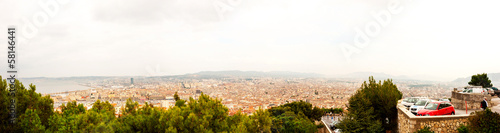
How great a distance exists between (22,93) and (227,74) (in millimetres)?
113616

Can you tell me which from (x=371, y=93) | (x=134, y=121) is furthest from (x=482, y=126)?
(x=134, y=121)

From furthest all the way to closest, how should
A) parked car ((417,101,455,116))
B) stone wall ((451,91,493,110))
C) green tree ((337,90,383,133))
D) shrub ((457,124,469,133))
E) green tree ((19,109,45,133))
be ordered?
green tree ((337,90,383,133)) → stone wall ((451,91,493,110)) → parked car ((417,101,455,116)) → shrub ((457,124,469,133)) → green tree ((19,109,45,133))

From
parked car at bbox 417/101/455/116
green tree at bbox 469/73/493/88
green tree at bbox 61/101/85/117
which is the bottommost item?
parked car at bbox 417/101/455/116

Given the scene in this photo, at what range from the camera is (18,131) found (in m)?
6.98

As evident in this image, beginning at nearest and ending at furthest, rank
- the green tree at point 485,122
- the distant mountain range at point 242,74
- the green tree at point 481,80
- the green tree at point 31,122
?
the green tree at point 31,122
the green tree at point 485,122
the green tree at point 481,80
the distant mountain range at point 242,74

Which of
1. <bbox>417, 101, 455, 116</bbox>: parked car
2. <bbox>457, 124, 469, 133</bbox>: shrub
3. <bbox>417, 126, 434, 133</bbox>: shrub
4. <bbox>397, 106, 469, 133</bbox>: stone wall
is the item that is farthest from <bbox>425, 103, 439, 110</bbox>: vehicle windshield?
<bbox>417, 126, 434, 133</bbox>: shrub

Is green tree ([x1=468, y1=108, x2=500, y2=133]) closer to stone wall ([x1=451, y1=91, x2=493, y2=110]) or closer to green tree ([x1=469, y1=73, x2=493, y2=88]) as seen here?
stone wall ([x1=451, y1=91, x2=493, y2=110])

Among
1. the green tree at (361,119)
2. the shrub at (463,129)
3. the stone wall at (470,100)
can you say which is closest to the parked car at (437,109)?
the shrub at (463,129)

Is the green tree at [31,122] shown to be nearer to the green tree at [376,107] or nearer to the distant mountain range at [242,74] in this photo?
the green tree at [376,107]

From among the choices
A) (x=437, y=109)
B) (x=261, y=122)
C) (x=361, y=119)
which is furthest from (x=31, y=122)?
(x=437, y=109)

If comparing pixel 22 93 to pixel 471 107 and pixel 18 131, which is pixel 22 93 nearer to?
pixel 18 131

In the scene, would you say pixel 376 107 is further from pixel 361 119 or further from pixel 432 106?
pixel 432 106

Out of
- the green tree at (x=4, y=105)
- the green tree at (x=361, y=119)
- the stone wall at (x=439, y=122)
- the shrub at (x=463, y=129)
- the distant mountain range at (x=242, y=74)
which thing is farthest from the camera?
the distant mountain range at (x=242, y=74)

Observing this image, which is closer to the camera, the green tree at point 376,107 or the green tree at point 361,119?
the green tree at point 361,119
